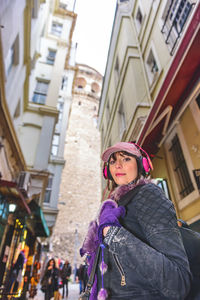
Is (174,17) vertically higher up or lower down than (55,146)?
lower down

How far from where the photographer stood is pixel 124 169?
1.60 m

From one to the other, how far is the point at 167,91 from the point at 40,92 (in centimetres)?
1180

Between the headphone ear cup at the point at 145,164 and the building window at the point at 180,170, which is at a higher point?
the building window at the point at 180,170

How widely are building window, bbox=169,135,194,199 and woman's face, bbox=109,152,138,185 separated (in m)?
3.96

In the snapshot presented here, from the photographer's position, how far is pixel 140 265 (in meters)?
0.95

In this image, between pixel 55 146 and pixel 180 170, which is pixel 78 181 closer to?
pixel 55 146

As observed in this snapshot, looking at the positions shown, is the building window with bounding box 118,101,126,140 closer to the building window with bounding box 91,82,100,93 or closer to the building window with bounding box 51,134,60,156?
the building window with bounding box 51,134,60,156

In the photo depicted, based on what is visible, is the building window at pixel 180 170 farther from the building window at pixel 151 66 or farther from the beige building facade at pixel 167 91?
the building window at pixel 151 66

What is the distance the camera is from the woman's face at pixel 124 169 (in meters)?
1.57

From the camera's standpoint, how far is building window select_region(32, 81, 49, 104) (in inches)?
535

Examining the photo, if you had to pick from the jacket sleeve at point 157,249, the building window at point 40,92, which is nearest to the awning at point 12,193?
the jacket sleeve at point 157,249

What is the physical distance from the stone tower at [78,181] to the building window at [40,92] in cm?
1435

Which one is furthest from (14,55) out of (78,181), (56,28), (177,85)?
(78,181)

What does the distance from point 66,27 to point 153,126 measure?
2039 centimetres
